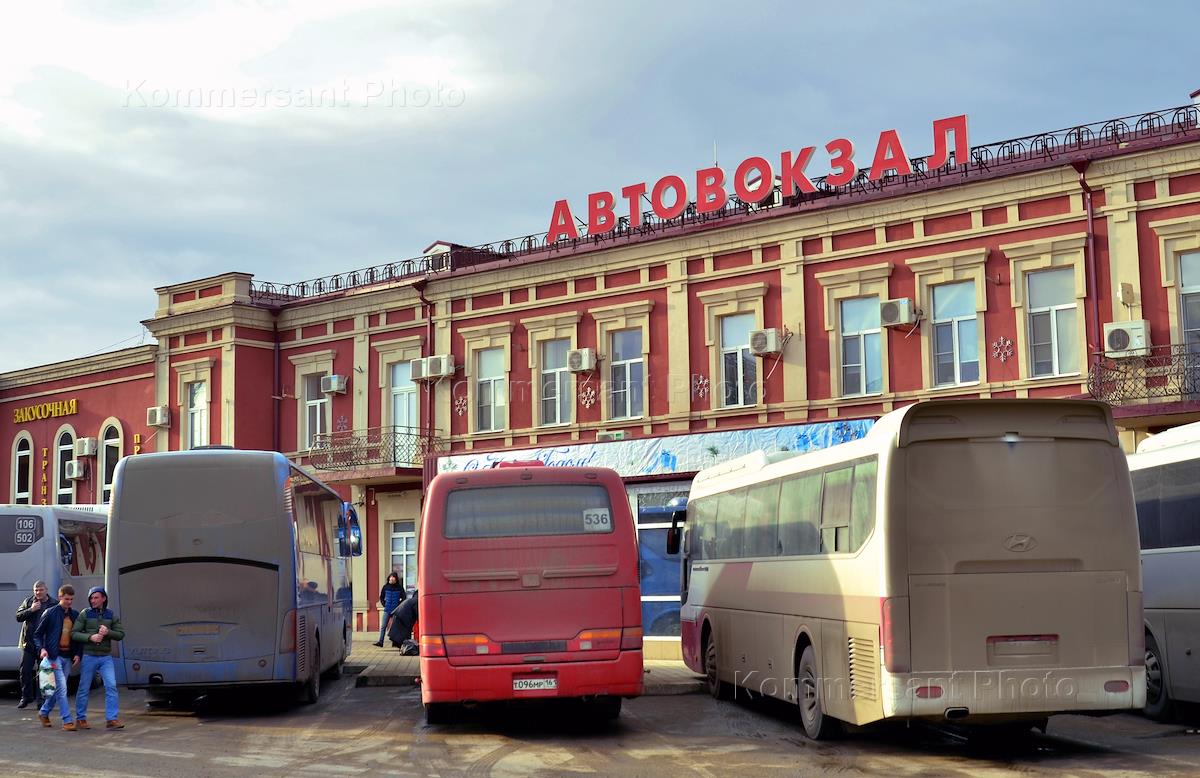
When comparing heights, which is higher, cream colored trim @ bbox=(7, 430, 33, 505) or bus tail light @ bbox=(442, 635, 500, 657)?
cream colored trim @ bbox=(7, 430, 33, 505)

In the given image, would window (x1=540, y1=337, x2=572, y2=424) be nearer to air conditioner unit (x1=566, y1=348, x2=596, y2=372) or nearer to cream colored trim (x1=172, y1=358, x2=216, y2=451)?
air conditioner unit (x1=566, y1=348, x2=596, y2=372)

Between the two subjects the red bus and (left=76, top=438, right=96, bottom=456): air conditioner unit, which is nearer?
the red bus

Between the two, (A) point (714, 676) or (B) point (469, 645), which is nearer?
(B) point (469, 645)

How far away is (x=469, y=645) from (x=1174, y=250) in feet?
52.4

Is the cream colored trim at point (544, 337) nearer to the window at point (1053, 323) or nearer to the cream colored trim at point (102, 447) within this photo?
the window at point (1053, 323)

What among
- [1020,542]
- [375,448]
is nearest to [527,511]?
[1020,542]

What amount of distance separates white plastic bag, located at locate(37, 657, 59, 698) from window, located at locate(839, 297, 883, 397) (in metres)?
16.3

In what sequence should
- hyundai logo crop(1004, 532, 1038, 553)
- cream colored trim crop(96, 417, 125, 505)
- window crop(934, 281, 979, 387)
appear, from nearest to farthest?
hyundai logo crop(1004, 532, 1038, 553)
window crop(934, 281, 979, 387)
cream colored trim crop(96, 417, 125, 505)

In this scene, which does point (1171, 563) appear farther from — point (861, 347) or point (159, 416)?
point (159, 416)

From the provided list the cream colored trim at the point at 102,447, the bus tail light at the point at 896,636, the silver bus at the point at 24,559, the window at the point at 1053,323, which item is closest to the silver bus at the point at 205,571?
the silver bus at the point at 24,559

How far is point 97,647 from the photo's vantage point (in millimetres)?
15805

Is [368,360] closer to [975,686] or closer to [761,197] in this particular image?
[761,197]

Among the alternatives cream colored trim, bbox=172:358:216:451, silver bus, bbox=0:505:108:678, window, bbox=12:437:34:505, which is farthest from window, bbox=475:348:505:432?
window, bbox=12:437:34:505

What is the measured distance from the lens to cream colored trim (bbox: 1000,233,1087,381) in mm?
24828
